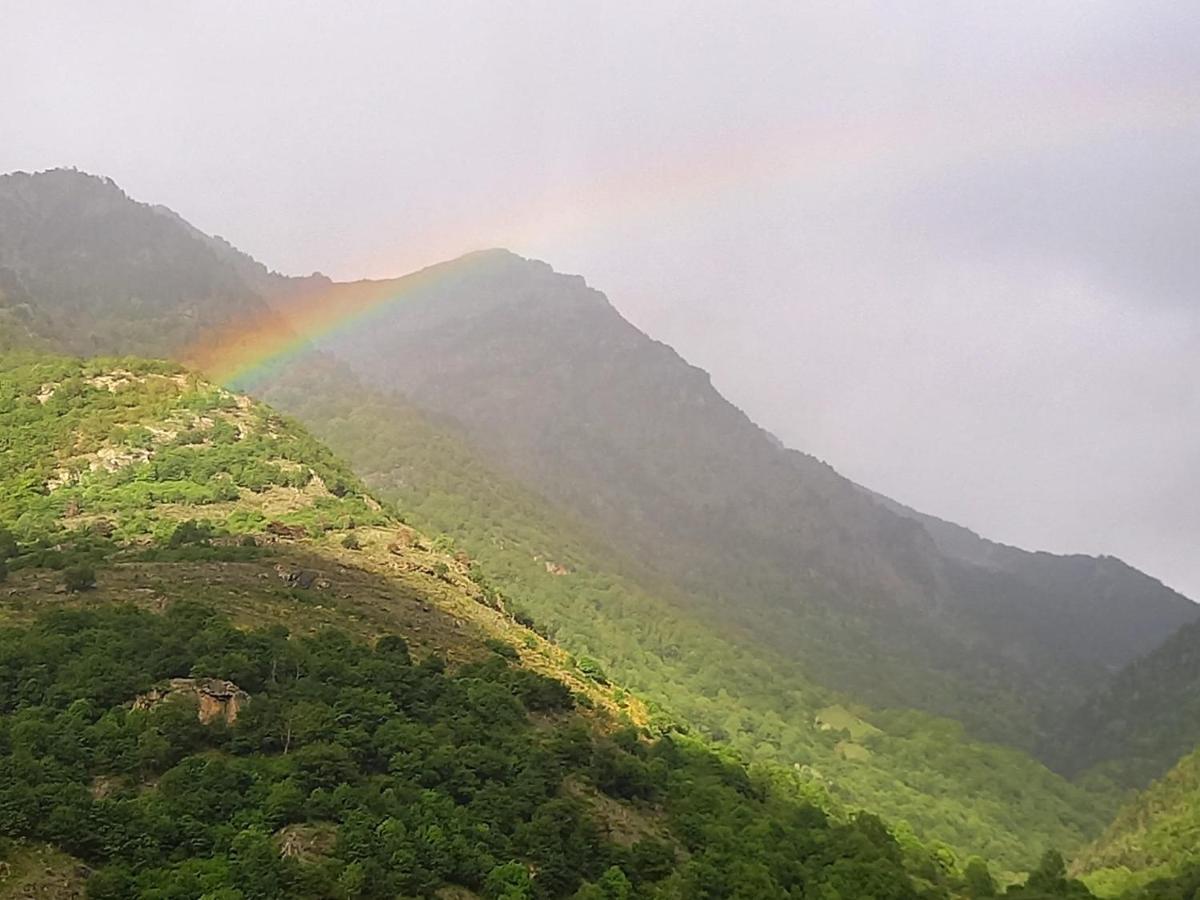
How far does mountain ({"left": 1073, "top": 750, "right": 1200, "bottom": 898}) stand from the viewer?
8350cm

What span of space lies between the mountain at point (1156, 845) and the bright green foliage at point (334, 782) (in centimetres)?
3944

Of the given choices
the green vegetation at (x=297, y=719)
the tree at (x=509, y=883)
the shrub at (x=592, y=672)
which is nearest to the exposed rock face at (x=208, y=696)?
the green vegetation at (x=297, y=719)

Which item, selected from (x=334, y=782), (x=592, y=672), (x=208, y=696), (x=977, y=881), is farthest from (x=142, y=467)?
(x=977, y=881)

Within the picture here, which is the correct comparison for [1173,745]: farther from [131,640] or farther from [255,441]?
[131,640]

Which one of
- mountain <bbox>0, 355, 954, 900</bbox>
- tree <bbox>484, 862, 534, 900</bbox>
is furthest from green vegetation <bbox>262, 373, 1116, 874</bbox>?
tree <bbox>484, 862, 534, 900</bbox>

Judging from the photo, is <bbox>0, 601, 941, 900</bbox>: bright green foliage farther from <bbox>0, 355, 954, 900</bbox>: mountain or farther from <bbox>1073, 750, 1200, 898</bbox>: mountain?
<bbox>1073, 750, 1200, 898</bbox>: mountain

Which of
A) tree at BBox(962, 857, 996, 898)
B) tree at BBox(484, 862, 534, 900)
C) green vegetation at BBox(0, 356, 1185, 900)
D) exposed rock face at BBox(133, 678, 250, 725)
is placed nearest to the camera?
green vegetation at BBox(0, 356, 1185, 900)

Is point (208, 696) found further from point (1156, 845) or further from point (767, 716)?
point (767, 716)

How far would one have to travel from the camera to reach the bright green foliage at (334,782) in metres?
31.7

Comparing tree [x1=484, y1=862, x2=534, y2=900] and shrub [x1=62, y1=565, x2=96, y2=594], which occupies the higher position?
shrub [x1=62, y1=565, x2=96, y2=594]

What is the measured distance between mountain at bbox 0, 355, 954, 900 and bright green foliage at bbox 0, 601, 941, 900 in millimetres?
117

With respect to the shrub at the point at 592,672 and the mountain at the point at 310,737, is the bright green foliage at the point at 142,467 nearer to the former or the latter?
the mountain at the point at 310,737

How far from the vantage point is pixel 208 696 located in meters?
41.3

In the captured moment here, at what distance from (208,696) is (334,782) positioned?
6.84m
